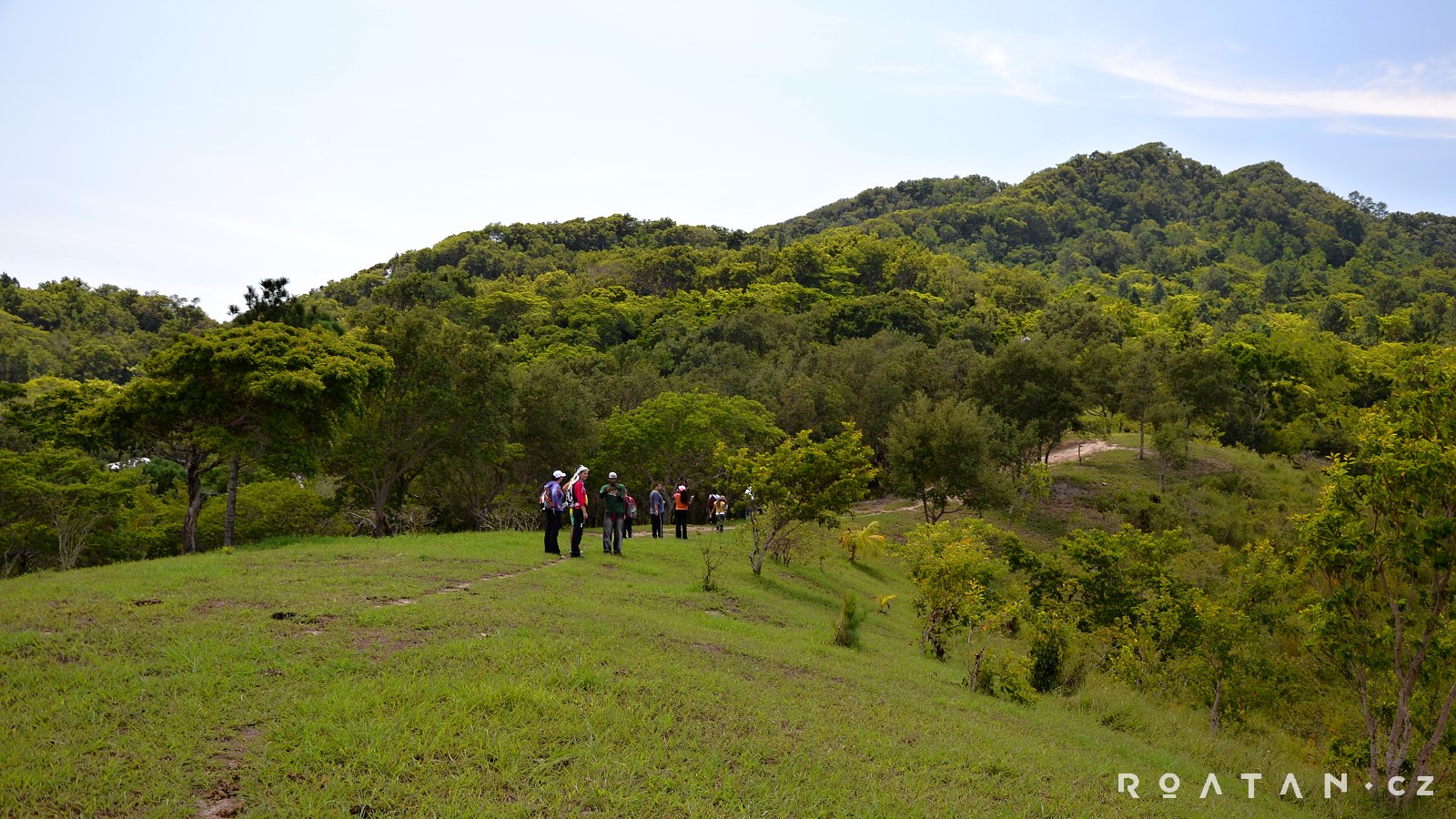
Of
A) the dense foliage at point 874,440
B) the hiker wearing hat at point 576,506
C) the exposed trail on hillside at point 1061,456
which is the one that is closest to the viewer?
the dense foliage at point 874,440

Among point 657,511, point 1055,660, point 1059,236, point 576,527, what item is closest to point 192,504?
point 576,527

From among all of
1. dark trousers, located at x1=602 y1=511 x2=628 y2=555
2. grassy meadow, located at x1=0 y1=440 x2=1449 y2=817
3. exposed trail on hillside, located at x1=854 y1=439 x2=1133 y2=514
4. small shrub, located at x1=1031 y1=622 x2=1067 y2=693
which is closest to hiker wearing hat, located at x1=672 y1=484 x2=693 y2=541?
dark trousers, located at x1=602 y1=511 x2=628 y2=555

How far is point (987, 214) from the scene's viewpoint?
16375 centimetres

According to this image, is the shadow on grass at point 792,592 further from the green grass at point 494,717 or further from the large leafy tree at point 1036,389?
the large leafy tree at point 1036,389

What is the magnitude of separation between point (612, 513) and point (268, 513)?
1456cm

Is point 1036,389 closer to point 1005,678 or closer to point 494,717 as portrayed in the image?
point 1005,678

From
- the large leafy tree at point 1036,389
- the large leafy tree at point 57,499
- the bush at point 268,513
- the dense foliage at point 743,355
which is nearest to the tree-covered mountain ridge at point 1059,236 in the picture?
the dense foliage at point 743,355

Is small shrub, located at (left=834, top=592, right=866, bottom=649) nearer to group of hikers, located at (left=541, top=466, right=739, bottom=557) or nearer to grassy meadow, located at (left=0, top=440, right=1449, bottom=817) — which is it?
grassy meadow, located at (left=0, top=440, right=1449, bottom=817)

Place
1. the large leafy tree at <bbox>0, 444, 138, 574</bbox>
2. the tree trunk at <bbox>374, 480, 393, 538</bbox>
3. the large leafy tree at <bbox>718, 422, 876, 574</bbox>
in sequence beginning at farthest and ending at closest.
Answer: the tree trunk at <bbox>374, 480, 393, 538</bbox> < the large leafy tree at <bbox>0, 444, 138, 574</bbox> < the large leafy tree at <bbox>718, 422, 876, 574</bbox>

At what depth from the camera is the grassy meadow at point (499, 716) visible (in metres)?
5.80

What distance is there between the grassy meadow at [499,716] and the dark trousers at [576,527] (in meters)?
2.73

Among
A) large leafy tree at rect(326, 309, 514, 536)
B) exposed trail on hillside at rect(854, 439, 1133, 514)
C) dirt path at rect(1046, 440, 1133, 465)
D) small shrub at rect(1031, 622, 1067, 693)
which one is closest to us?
small shrub at rect(1031, 622, 1067, 693)

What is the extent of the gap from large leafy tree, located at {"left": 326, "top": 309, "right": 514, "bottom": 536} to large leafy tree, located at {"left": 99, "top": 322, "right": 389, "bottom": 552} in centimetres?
471

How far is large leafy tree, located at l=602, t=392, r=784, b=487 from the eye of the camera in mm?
33312
